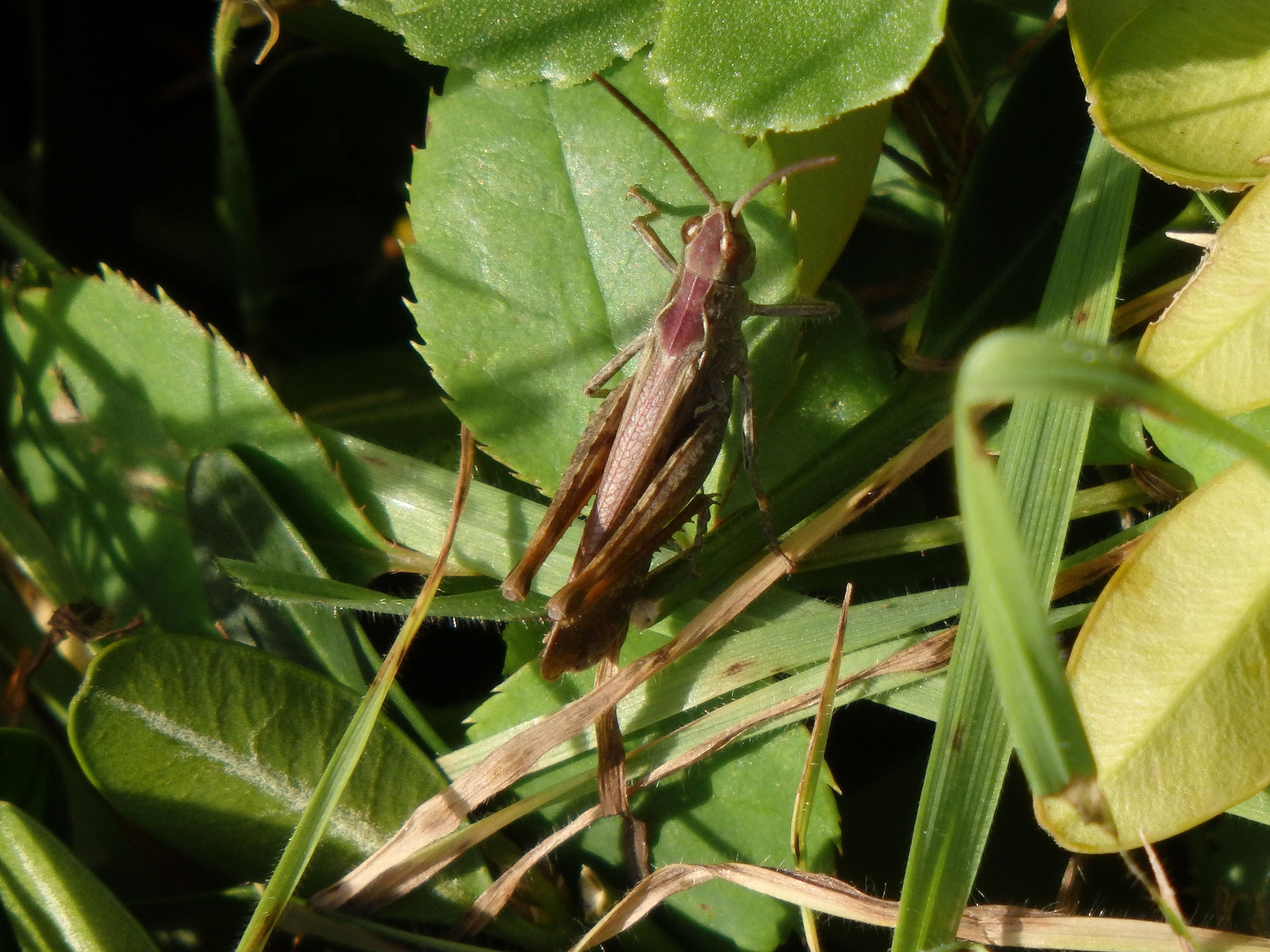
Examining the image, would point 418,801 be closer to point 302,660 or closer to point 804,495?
point 302,660

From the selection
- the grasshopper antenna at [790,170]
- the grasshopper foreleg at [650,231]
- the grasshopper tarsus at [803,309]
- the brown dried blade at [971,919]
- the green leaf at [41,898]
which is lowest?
the green leaf at [41,898]

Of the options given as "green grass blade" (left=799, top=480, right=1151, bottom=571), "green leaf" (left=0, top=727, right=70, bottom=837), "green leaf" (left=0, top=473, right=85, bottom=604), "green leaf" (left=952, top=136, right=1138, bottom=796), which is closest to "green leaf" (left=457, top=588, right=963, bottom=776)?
"green grass blade" (left=799, top=480, right=1151, bottom=571)

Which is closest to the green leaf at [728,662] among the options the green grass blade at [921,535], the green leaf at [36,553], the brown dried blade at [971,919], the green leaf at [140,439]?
the green grass blade at [921,535]

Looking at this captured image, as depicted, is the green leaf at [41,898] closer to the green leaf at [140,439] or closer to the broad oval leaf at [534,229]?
the green leaf at [140,439]

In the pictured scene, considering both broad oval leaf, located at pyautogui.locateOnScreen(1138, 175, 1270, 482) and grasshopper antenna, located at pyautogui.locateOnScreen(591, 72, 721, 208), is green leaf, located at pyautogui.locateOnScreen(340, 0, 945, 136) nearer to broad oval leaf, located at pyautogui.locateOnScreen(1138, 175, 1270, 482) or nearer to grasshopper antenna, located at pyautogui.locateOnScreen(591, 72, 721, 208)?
grasshopper antenna, located at pyautogui.locateOnScreen(591, 72, 721, 208)

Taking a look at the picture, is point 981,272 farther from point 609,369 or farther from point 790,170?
point 609,369

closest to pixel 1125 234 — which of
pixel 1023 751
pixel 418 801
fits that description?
pixel 1023 751
